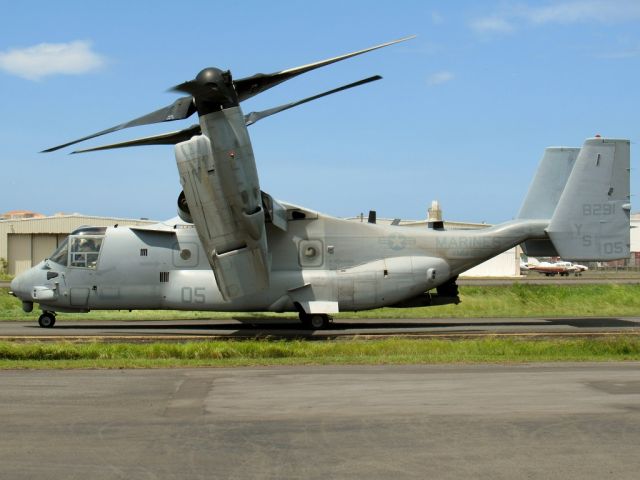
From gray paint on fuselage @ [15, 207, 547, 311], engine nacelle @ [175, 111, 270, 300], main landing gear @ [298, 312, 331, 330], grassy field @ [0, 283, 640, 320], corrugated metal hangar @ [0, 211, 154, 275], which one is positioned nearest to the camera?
engine nacelle @ [175, 111, 270, 300]

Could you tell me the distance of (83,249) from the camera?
960 inches

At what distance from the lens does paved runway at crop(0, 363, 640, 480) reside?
24.0 ft

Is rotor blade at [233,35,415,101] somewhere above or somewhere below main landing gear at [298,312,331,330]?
above

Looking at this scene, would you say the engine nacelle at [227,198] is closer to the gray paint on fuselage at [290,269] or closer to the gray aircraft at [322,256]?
the gray aircraft at [322,256]

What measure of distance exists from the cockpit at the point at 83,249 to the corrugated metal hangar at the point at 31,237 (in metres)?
44.0

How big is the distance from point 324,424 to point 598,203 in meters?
17.7

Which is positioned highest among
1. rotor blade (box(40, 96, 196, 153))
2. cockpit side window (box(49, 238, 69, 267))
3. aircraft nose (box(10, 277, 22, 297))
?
rotor blade (box(40, 96, 196, 153))

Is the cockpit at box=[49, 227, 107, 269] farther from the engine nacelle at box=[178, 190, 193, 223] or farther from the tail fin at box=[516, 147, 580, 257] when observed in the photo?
the tail fin at box=[516, 147, 580, 257]

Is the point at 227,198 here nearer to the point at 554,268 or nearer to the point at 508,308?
the point at 508,308

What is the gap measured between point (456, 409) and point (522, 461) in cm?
243

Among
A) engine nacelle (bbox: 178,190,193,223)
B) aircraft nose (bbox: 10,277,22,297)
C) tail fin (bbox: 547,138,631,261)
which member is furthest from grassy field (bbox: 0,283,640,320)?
engine nacelle (bbox: 178,190,193,223)

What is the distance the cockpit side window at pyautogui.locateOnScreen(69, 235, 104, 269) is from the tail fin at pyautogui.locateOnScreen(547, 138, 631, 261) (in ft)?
48.1

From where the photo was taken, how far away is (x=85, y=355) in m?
16.6

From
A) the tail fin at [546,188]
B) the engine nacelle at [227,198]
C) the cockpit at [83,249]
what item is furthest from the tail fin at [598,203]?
the cockpit at [83,249]
